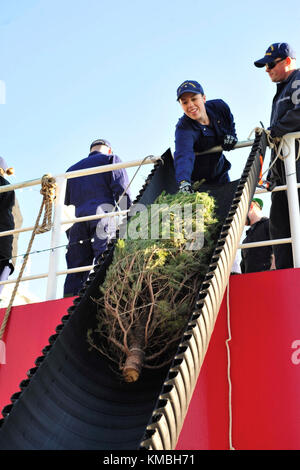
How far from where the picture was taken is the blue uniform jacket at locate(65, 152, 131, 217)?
16.5 feet

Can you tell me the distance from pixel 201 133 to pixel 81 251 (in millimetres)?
1399

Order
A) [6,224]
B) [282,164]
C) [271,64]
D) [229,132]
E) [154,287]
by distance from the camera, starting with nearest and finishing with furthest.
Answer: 1. [154,287]
2. [282,164]
3. [229,132]
4. [271,64]
5. [6,224]

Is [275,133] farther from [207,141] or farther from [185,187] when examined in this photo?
[185,187]

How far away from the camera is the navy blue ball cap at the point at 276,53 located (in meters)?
4.44

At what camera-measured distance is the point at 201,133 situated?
4.27 m

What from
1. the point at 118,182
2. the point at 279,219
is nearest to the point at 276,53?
the point at 279,219

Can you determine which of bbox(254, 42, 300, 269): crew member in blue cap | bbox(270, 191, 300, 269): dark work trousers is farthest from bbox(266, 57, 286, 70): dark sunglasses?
bbox(270, 191, 300, 269): dark work trousers

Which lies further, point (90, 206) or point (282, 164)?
point (90, 206)

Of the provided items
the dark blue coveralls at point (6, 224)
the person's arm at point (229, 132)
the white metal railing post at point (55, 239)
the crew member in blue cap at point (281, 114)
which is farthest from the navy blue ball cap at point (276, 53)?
the dark blue coveralls at point (6, 224)

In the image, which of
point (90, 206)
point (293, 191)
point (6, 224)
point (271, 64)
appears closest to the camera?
point (293, 191)

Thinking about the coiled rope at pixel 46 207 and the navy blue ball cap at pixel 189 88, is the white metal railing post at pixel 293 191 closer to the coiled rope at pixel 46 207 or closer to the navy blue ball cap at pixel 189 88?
the navy blue ball cap at pixel 189 88

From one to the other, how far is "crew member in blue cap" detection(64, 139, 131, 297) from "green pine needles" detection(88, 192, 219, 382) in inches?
65.1

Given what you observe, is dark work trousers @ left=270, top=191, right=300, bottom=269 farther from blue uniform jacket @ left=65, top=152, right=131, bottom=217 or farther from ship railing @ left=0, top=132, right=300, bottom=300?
blue uniform jacket @ left=65, top=152, right=131, bottom=217

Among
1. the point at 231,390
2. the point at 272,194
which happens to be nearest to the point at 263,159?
the point at 272,194
